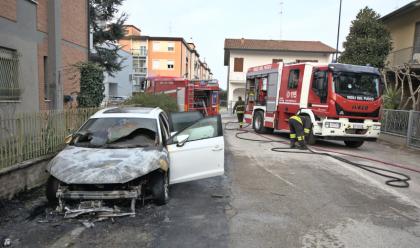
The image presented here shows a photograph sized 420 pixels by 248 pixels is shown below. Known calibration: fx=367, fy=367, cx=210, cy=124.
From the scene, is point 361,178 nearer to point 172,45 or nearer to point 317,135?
point 317,135

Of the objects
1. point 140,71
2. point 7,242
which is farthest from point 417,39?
point 140,71

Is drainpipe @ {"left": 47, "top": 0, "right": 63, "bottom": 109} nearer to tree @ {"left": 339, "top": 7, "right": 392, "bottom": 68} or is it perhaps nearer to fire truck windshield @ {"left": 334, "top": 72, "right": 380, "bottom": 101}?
fire truck windshield @ {"left": 334, "top": 72, "right": 380, "bottom": 101}

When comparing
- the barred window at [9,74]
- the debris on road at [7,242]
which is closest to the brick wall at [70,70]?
the barred window at [9,74]

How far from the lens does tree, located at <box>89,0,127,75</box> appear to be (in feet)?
81.8

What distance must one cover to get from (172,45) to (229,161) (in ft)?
188

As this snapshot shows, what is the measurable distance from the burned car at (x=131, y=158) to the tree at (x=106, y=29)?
19.8 meters

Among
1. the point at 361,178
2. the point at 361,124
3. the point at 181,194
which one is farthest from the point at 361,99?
the point at 181,194

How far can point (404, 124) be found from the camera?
48.8 feet

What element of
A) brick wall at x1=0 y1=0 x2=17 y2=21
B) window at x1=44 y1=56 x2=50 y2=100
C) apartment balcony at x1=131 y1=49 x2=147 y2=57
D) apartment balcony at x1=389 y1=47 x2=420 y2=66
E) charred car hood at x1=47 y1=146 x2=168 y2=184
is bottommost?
charred car hood at x1=47 y1=146 x2=168 y2=184

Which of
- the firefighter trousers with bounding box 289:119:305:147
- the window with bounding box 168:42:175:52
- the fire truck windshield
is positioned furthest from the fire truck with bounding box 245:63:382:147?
the window with bounding box 168:42:175:52

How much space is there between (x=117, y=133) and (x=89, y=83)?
6.85 metres

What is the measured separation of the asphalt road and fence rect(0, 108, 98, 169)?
727mm

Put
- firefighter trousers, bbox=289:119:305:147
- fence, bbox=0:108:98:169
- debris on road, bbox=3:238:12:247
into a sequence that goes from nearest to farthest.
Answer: debris on road, bbox=3:238:12:247 < fence, bbox=0:108:98:169 < firefighter trousers, bbox=289:119:305:147

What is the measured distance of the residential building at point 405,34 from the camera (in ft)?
66.2
